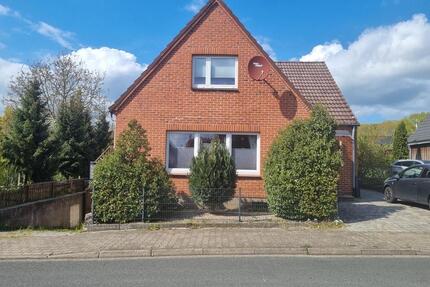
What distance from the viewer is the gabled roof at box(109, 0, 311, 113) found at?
16250 millimetres

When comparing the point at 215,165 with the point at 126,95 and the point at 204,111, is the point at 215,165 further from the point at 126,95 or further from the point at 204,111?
the point at 126,95

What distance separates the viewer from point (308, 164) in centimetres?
1310

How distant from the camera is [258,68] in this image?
16109mm

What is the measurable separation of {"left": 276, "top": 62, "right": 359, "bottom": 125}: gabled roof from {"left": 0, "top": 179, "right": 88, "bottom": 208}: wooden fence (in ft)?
34.7

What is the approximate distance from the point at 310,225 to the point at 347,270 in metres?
4.55

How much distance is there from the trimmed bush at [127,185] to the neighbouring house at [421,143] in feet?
91.4

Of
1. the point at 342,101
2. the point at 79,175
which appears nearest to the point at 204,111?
the point at 342,101

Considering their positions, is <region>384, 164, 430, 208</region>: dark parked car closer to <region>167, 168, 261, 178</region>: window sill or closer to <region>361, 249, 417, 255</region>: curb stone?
<region>167, 168, 261, 178</region>: window sill

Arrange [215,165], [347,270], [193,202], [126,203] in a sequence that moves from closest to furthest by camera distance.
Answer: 1. [347,270]
2. [126,203]
3. [215,165]
4. [193,202]

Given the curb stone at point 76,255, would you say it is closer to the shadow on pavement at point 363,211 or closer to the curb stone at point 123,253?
the curb stone at point 123,253

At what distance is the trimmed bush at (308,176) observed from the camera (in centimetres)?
1303

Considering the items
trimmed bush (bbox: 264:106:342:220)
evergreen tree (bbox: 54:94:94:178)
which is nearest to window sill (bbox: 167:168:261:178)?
trimmed bush (bbox: 264:106:342:220)

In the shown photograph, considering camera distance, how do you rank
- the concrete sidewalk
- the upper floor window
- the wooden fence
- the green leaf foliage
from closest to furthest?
the concrete sidewalk, the wooden fence, the upper floor window, the green leaf foliage

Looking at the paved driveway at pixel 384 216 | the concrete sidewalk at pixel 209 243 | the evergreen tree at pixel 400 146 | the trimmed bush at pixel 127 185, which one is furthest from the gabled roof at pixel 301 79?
the evergreen tree at pixel 400 146
